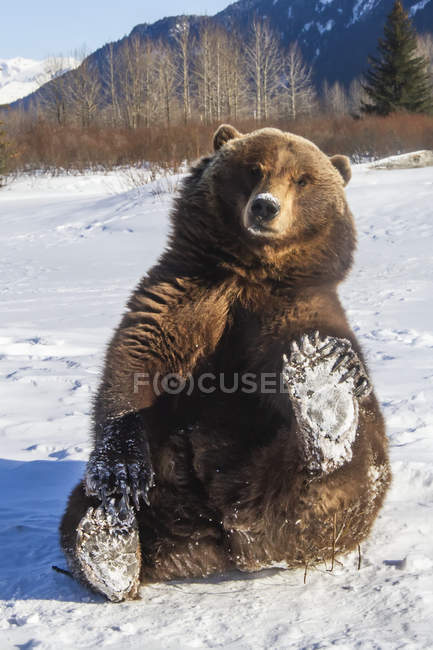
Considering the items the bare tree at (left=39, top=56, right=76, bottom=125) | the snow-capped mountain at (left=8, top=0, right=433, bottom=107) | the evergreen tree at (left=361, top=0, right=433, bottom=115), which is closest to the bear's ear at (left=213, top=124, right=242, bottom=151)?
the evergreen tree at (left=361, top=0, right=433, bottom=115)

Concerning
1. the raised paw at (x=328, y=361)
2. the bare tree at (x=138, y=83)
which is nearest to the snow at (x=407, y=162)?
the raised paw at (x=328, y=361)

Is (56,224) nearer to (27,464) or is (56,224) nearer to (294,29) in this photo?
(27,464)

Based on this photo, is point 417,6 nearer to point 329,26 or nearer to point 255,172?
point 329,26

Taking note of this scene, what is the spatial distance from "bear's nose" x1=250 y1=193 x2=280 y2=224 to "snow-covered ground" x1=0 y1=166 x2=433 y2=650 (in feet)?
3.91

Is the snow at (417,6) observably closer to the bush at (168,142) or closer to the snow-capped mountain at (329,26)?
the snow-capped mountain at (329,26)

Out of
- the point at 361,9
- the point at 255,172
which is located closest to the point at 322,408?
the point at 255,172

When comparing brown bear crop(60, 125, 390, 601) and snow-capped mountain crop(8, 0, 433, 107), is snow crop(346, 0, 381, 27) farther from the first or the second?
brown bear crop(60, 125, 390, 601)

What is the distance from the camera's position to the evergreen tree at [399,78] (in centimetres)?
3653

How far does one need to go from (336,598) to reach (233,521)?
15.0 inches

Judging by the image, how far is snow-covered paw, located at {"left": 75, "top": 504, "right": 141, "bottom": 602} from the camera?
2123 mm

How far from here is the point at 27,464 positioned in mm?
3652

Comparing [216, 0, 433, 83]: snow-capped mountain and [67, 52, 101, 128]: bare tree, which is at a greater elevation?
[216, 0, 433, 83]: snow-capped mountain

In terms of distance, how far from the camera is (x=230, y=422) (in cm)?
228

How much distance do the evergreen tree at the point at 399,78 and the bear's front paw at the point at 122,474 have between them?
1446 inches
